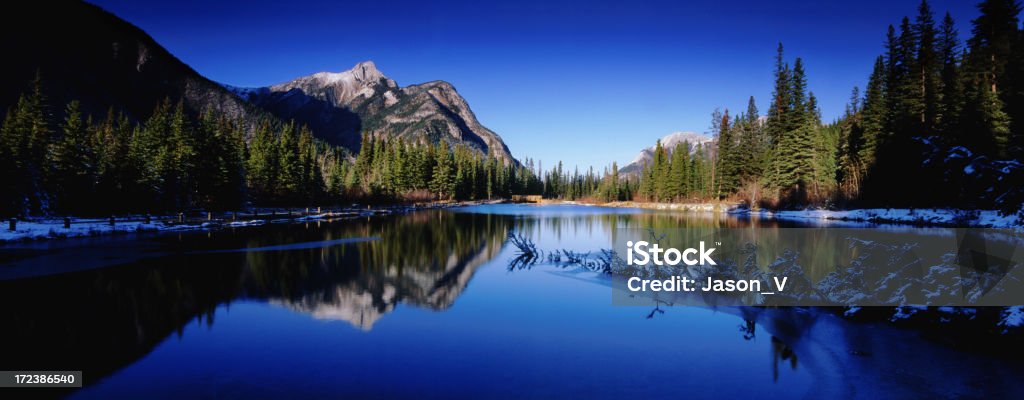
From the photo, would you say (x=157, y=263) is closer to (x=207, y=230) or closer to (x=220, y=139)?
(x=207, y=230)

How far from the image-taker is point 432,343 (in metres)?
10.2

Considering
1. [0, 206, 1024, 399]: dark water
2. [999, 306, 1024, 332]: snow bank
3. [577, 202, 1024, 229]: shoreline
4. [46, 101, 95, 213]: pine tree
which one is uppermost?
[46, 101, 95, 213]: pine tree

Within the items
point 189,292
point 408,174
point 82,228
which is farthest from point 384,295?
point 408,174

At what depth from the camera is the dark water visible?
7715 mm

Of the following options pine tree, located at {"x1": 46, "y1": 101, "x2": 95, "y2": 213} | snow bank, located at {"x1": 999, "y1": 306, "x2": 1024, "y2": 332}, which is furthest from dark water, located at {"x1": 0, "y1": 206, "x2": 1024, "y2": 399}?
pine tree, located at {"x1": 46, "y1": 101, "x2": 95, "y2": 213}

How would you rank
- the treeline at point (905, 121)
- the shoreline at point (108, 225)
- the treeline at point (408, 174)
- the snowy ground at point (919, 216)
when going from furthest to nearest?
1. the treeline at point (408, 174)
2. the treeline at point (905, 121)
3. the shoreline at point (108, 225)
4. the snowy ground at point (919, 216)

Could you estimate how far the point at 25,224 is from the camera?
1336 inches

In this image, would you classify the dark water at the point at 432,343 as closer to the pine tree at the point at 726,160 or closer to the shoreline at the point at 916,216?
the shoreline at the point at 916,216

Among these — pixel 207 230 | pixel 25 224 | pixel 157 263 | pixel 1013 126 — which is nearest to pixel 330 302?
pixel 157 263

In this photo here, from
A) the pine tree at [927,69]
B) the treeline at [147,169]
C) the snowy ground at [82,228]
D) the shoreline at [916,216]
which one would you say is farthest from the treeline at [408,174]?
the pine tree at [927,69]

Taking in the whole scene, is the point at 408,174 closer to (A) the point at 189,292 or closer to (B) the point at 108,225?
(B) the point at 108,225

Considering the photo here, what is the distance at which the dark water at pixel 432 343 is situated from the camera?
7.71 meters

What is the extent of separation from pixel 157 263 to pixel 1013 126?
189ft

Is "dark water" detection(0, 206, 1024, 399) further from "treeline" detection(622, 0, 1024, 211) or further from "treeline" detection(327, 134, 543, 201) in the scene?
"treeline" detection(327, 134, 543, 201)
